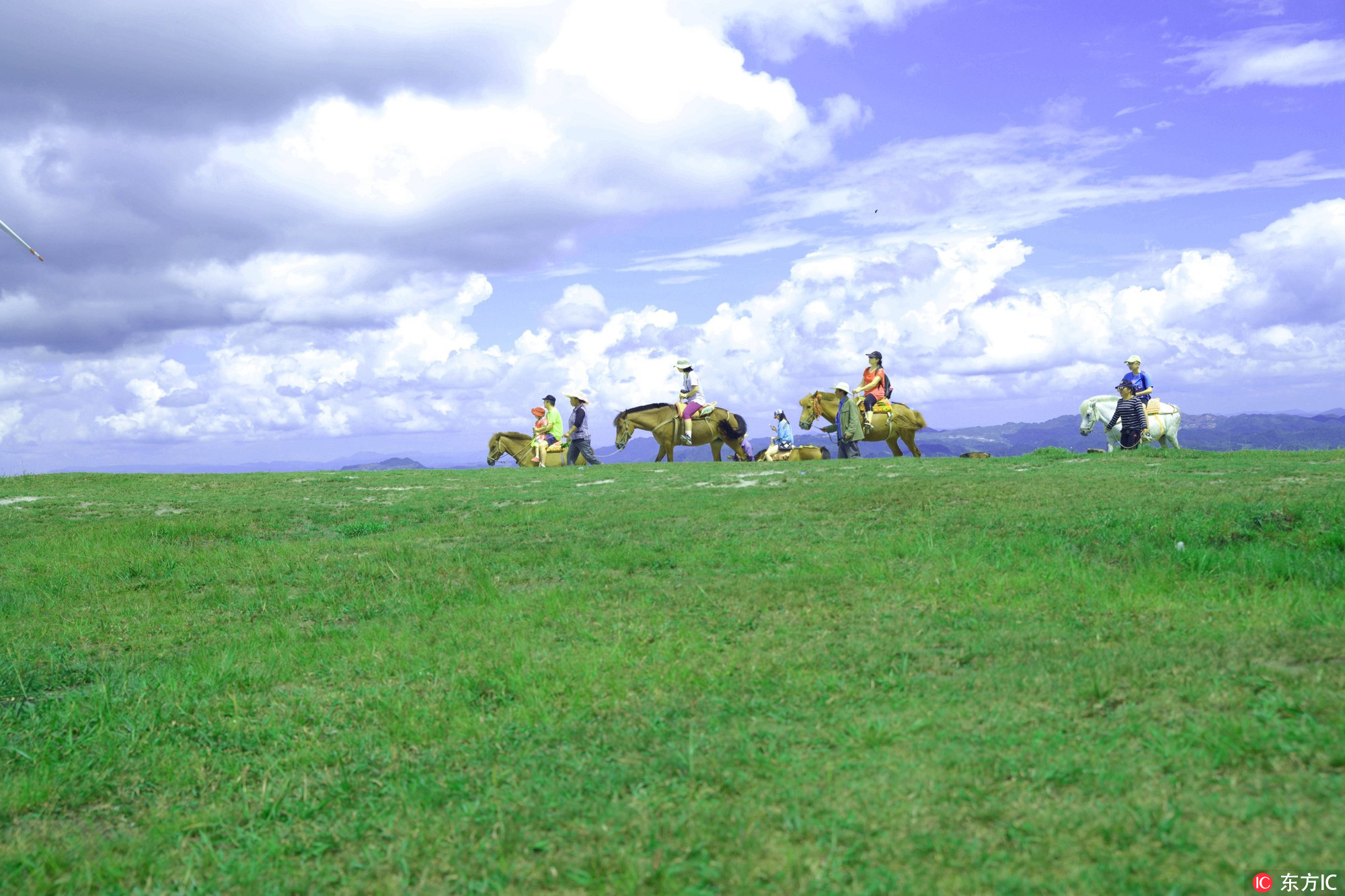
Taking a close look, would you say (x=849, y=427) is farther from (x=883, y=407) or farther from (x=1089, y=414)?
(x=1089, y=414)

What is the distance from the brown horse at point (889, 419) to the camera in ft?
92.3

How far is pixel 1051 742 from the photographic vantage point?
4.87 meters

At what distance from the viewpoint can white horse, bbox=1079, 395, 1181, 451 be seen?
2736cm

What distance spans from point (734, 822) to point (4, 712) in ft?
18.5

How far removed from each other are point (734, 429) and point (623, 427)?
388 cm

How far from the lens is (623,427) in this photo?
3159cm

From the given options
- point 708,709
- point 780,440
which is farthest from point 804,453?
point 708,709

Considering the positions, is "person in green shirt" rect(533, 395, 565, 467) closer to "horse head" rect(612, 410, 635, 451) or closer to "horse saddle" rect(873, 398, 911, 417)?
"horse head" rect(612, 410, 635, 451)

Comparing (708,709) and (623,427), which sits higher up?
(623,427)

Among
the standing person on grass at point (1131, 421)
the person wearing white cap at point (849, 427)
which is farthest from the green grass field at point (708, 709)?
the person wearing white cap at point (849, 427)

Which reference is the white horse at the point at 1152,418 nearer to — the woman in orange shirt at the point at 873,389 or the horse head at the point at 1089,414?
the horse head at the point at 1089,414

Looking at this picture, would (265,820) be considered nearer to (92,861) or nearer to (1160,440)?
(92,861)

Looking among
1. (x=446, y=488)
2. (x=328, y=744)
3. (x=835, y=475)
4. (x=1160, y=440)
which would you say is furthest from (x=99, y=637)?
(x=1160, y=440)

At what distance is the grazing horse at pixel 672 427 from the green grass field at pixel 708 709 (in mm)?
18889
